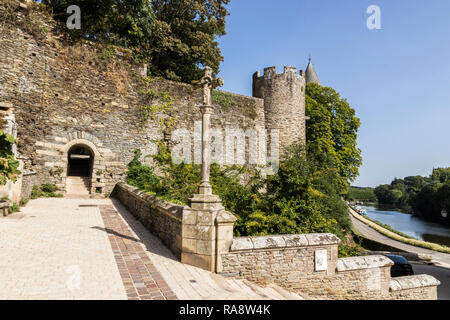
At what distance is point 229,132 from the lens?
19.0 metres

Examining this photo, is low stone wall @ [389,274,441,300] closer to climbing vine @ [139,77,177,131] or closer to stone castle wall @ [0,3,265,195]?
stone castle wall @ [0,3,265,195]

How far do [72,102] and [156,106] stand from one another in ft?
13.9

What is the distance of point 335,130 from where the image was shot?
24.1 meters

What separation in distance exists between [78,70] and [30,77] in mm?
2096

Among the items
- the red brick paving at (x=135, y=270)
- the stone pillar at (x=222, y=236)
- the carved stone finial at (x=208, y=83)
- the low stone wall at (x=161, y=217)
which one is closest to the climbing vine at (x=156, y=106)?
the low stone wall at (x=161, y=217)

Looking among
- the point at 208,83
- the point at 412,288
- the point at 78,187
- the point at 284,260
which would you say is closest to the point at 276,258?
the point at 284,260

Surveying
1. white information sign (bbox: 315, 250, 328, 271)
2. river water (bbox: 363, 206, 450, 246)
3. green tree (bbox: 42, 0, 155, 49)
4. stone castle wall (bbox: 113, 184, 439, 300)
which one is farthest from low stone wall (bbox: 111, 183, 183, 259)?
river water (bbox: 363, 206, 450, 246)

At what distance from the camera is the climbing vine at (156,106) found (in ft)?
51.8

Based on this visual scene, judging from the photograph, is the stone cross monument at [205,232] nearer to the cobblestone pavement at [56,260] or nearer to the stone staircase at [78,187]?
the cobblestone pavement at [56,260]

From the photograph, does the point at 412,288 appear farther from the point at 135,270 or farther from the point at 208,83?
the point at 208,83

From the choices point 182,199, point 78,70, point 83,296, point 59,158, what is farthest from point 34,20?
point 83,296

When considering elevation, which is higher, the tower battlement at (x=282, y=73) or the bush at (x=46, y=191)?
the tower battlement at (x=282, y=73)

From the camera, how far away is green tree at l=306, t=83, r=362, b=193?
22766mm

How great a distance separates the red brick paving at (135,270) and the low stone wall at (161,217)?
0.58 meters
